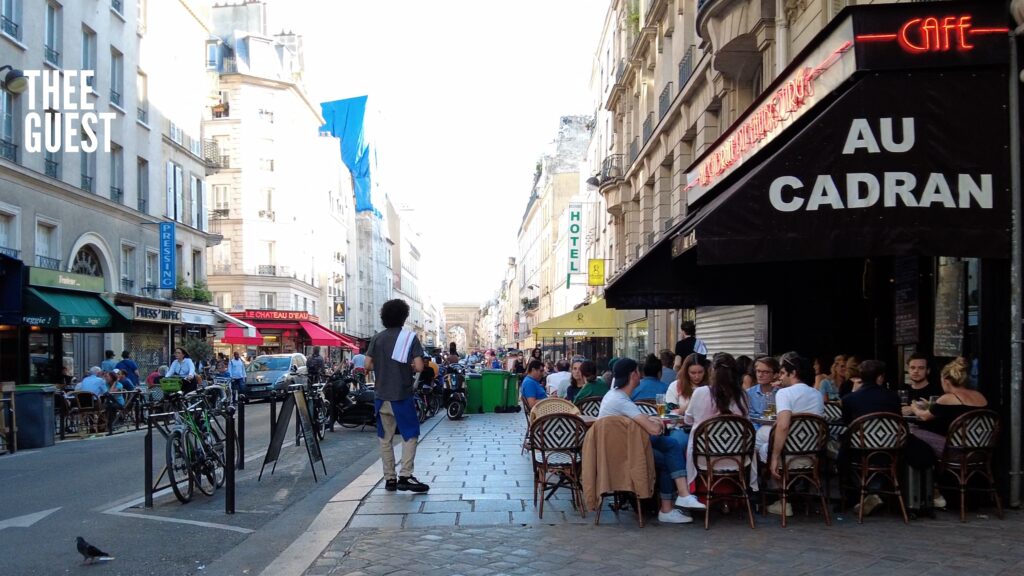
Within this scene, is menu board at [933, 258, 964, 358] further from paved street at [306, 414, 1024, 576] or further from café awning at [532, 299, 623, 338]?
café awning at [532, 299, 623, 338]

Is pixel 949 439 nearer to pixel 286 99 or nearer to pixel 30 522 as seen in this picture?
pixel 30 522

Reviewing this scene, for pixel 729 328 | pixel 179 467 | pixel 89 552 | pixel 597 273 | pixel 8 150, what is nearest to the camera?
pixel 89 552

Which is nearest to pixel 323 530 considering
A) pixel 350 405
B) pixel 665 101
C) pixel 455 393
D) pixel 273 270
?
pixel 350 405

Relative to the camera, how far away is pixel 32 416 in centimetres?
1470

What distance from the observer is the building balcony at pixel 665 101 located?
898 inches

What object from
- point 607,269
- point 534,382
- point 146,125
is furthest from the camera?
point 607,269

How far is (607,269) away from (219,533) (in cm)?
2835

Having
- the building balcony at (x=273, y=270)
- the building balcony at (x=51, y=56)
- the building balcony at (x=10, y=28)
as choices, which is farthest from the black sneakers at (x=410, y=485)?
the building balcony at (x=273, y=270)

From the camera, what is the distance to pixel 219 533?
7312mm

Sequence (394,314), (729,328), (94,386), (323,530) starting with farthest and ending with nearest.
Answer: (94,386) → (729,328) → (394,314) → (323,530)

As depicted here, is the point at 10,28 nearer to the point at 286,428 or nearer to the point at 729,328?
the point at 286,428

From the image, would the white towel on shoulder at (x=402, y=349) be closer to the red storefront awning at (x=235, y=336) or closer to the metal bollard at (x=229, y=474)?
the metal bollard at (x=229, y=474)

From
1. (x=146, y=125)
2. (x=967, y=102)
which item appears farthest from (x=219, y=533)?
(x=146, y=125)

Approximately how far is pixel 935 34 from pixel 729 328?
388 inches
